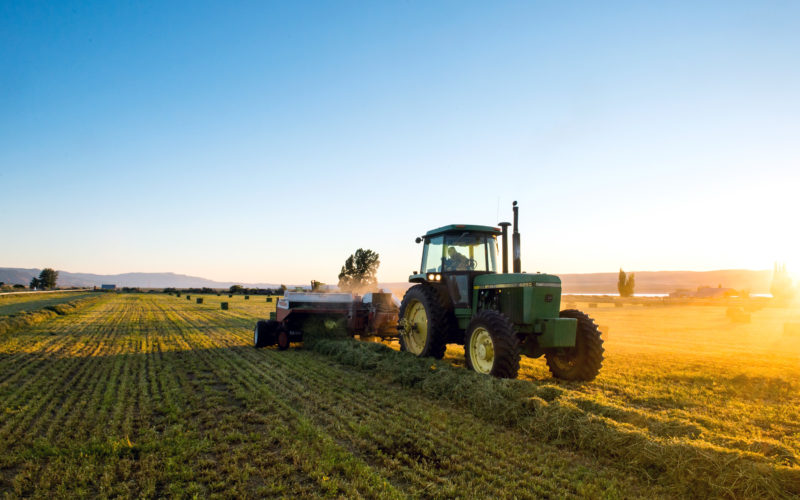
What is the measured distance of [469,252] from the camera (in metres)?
9.19

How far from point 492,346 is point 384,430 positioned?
Result: 8.91 ft

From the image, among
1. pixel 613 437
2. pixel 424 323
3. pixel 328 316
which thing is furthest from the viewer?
pixel 328 316

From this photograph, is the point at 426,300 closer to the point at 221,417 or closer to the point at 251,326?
the point at 221,417

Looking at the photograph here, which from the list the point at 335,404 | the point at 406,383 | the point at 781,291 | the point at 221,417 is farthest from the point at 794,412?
the point at 781,291

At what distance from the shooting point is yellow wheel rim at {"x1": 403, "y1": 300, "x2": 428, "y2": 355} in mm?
9660

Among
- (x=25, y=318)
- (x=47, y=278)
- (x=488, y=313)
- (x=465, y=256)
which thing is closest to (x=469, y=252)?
(x=465, y=256)

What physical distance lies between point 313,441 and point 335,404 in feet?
4.73

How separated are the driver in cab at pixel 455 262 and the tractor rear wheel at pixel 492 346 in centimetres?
166

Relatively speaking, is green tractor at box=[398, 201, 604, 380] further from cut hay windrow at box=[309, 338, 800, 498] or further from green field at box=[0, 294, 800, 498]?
cut hay windrow at box=[309, 338, 800, 498]

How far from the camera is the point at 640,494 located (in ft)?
12.4

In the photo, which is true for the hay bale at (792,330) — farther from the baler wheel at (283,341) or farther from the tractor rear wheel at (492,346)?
the baler wheel at (283,341)

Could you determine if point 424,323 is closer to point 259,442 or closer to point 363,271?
point 259,442

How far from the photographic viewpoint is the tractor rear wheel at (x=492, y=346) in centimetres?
685

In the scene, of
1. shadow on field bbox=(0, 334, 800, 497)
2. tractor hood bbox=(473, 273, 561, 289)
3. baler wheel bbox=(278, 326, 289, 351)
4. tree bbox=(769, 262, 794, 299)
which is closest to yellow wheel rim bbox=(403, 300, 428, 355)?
shadow on field bbox=(0, 334, 800, 497)
